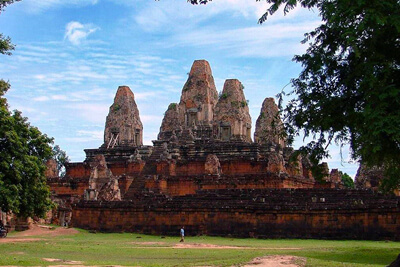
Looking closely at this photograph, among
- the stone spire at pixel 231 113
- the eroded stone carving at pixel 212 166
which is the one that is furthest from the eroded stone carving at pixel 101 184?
the stone spire at pixel 231 113

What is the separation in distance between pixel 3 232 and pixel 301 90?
18407 millimetres

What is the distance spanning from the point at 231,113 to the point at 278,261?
34.3 metres

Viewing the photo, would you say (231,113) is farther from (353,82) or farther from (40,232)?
(353,82)

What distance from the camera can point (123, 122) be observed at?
56.0 m

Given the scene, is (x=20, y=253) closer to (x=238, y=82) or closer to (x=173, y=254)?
(x=173, y=254)

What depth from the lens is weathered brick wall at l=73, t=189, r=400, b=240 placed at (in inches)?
1033

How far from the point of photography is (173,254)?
20.3 m

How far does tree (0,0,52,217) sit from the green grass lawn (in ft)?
5.61

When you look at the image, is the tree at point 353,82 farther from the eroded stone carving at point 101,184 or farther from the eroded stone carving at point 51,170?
the eroded stone carving at point 51,170

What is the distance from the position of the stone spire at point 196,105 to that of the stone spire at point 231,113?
1.75 m

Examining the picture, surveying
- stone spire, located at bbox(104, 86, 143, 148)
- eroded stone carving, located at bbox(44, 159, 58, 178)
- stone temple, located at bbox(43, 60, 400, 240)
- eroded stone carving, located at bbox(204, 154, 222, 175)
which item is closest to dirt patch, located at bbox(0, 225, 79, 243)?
stone temple, located at bbox(43, 60, 400, 240)

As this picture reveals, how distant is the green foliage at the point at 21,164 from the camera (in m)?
23.5

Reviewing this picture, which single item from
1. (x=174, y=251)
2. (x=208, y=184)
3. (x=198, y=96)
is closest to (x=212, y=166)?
(x=208, y=184)

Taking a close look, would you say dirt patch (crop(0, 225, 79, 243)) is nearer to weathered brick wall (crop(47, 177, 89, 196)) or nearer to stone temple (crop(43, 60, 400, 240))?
stone temple (crop(43, 60, 400, 240))
